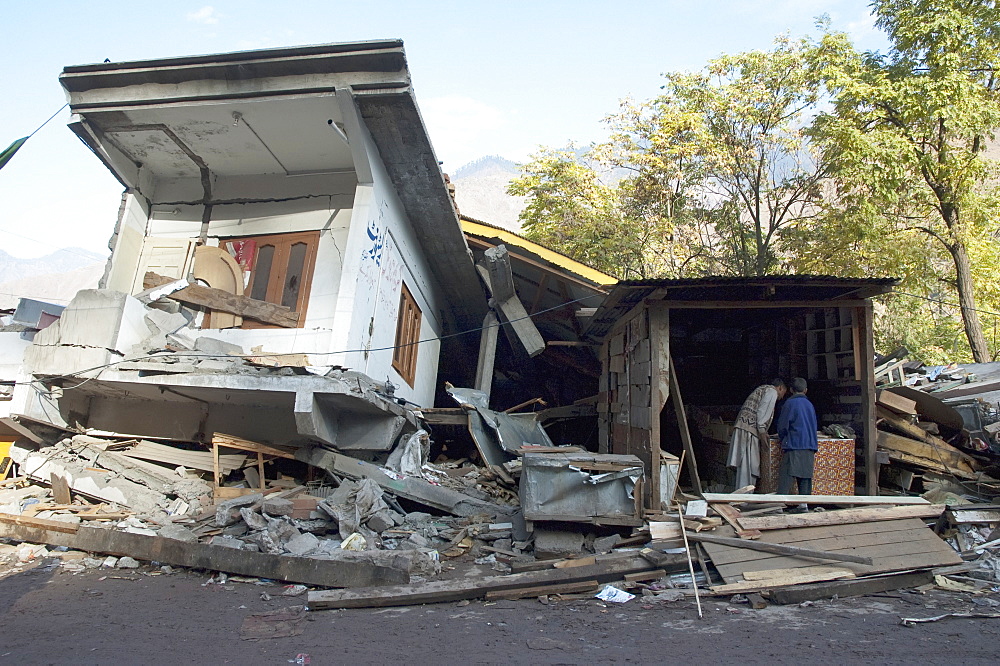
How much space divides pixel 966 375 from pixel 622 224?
1095cm

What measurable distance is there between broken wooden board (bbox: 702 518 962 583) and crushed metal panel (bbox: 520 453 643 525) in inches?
39.5

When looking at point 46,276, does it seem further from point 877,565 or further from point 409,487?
point 877,565

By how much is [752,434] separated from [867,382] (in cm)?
161

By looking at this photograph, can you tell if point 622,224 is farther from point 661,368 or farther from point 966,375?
point 661,368

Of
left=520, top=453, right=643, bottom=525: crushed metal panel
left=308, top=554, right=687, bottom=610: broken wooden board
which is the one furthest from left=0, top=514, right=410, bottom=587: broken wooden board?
left=520, top=453, right=643, bottom=525: crushed metal panel

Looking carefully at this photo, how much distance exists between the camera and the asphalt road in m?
4.27

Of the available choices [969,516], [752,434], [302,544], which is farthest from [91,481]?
[969,516]

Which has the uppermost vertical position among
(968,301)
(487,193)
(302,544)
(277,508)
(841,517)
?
(487,193)

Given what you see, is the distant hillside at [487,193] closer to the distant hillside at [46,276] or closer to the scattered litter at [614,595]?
the distant hillside at [46,276]

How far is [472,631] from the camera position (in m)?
4.84

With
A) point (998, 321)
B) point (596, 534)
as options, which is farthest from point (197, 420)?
point (998, 321)

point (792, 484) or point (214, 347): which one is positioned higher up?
point (214, 347)

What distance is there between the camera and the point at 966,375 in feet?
35.0

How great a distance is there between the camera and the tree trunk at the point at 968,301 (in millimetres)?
14484
